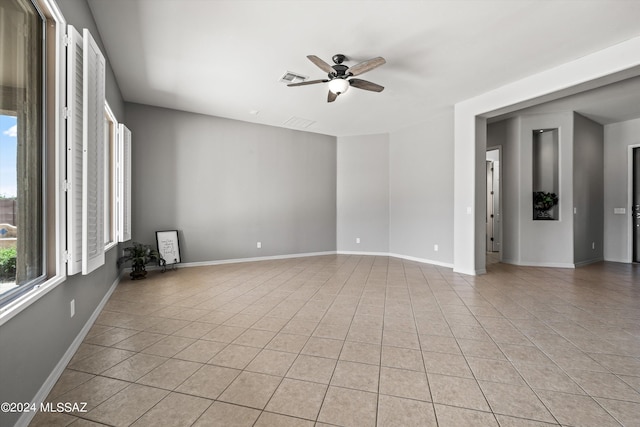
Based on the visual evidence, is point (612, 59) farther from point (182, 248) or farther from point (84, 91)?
point (182, 248)

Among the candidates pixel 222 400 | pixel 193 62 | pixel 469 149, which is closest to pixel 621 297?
pixel 469 149

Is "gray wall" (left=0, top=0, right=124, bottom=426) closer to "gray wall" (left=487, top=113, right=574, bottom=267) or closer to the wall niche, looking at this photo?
"gray wall" (left=487, top=113, right=574, bottom=267)

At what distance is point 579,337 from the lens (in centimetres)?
254

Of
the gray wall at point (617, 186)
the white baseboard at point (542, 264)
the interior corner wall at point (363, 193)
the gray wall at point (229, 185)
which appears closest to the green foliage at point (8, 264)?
the gray wall at point (229, 185)

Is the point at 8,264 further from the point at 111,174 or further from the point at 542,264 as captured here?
the point at 542,264

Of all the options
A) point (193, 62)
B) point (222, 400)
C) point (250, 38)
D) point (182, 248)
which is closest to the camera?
point (222, 400)

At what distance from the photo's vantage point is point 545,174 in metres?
5.96

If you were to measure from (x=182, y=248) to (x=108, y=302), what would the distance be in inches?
81.6

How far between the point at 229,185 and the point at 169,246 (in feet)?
5.36

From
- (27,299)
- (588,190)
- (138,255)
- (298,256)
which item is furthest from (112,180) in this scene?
(588,190)

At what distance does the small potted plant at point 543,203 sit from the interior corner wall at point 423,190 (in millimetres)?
1809

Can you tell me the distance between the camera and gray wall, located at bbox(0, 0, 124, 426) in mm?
1355

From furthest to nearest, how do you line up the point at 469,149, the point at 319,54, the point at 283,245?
the point at 283,245, the point at 469,149, the point at 319,54

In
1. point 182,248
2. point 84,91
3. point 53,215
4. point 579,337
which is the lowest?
point 579,337
